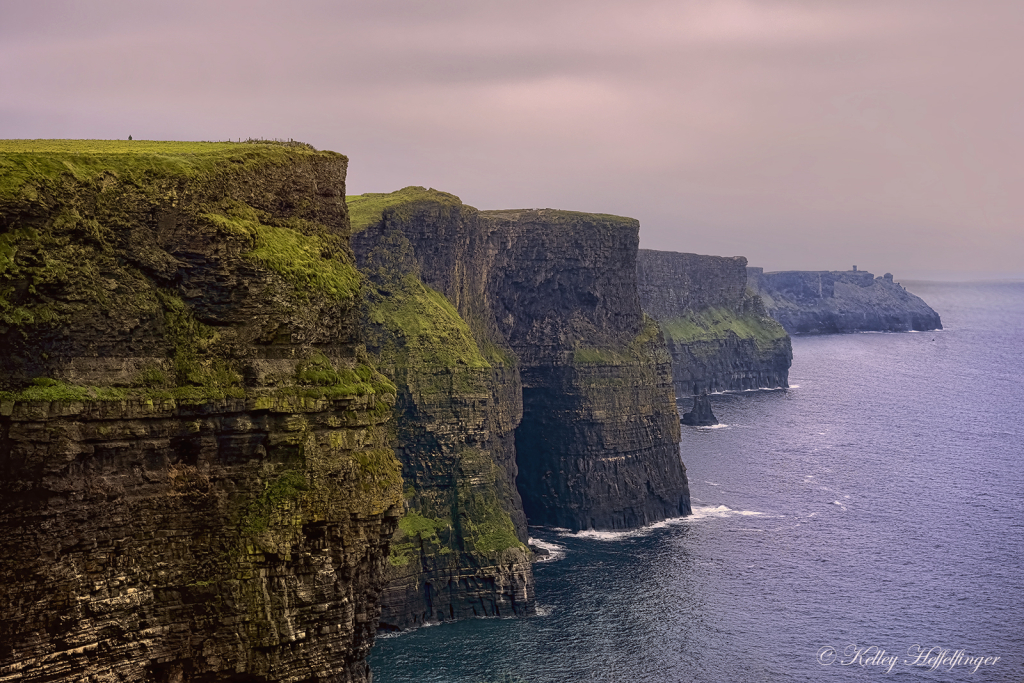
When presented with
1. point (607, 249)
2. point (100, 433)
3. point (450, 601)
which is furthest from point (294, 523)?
point (607, 249)

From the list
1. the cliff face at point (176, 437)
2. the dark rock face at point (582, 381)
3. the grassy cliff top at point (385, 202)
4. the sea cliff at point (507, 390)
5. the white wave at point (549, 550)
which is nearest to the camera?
the cliff face at point (176, 437)

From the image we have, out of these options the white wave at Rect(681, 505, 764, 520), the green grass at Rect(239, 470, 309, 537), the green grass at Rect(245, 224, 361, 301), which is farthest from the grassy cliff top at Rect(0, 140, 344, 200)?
the white wave at Rect(681, 505, 764, 520)

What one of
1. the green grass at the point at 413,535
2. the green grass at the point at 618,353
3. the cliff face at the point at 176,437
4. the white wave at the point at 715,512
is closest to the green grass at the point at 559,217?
the green grass at the point at 618,353

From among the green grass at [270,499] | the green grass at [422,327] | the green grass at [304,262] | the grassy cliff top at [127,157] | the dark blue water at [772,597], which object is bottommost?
the dark blue water at [772,597]

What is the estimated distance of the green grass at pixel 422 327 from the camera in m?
122

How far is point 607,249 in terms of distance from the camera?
541 feet

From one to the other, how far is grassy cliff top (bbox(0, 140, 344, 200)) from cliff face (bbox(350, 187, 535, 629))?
49.7m

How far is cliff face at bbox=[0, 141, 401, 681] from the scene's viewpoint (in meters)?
55.0

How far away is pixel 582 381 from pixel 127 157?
9992 cm

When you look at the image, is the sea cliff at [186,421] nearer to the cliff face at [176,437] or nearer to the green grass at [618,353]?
the cliff face at [176,437]

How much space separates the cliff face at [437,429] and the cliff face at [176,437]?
1925 inches

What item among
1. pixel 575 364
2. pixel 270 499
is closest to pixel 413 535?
pixel 575 364

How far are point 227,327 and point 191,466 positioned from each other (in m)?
7.73

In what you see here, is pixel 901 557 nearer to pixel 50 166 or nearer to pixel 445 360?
pixel 445 360
